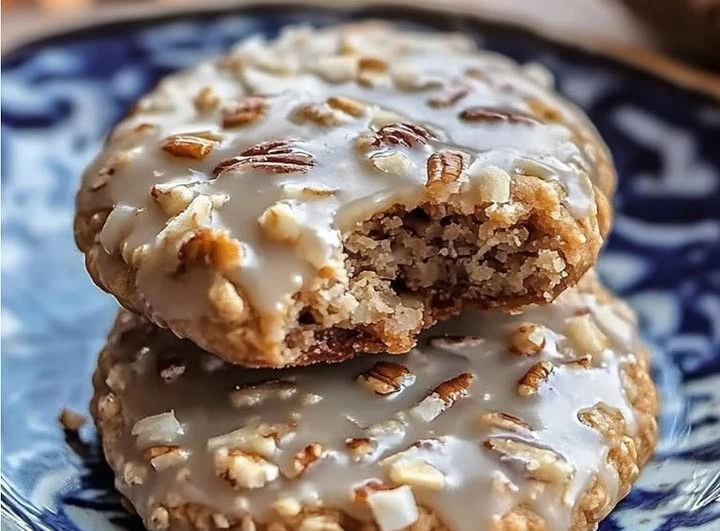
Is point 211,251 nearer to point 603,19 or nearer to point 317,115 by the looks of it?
point 317,115

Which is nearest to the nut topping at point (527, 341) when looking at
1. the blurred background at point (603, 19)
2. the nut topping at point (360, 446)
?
the nut topping at point (360, 446)

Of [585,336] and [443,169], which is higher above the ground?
[443,169]

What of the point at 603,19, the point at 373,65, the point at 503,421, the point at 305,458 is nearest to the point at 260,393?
the point at 305,458

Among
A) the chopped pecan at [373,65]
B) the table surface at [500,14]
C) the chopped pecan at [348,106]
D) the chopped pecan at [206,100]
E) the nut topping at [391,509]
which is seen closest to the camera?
the nut topping at [391,509]

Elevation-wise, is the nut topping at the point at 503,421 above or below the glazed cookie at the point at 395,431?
above

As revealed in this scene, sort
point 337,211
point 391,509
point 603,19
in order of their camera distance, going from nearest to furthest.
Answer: point 391,509, point 337,211, point 603,19

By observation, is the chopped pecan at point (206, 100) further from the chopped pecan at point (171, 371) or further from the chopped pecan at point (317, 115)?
the chopped pecan at point (171, 371)

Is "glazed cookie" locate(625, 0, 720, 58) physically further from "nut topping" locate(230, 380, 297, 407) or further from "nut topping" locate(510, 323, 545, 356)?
"nut topping" locate(230, 380, 297, 407)

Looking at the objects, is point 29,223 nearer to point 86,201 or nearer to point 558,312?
point 86,201
